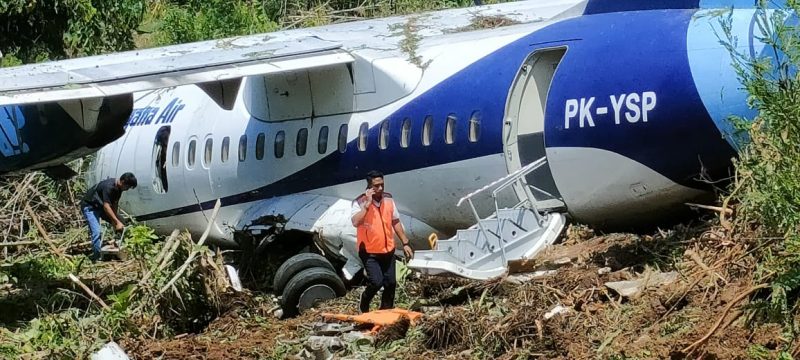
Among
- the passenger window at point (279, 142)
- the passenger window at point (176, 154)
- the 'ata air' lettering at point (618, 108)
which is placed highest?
the 'ata air' lettering at point (618, 108)

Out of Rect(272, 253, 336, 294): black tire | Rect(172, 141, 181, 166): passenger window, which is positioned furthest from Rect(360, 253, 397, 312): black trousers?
Rect(172, 141, 181, 166): passenger window

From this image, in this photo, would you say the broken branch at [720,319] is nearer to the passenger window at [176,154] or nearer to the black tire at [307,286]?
the black tire at [307,286]

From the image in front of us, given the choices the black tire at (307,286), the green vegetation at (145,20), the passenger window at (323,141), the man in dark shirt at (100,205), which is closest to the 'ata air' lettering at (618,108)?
the black tire at (307,286)

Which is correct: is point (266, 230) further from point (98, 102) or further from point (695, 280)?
point (695, 280)

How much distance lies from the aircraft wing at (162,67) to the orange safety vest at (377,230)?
231 cm

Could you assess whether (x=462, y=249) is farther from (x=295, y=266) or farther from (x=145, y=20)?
(x=145, y=20)

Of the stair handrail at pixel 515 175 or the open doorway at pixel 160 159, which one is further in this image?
the open doorway at pixel 160 159

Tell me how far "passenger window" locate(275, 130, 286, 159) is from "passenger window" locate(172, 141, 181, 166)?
201 cm

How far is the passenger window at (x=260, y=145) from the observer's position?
1616cm

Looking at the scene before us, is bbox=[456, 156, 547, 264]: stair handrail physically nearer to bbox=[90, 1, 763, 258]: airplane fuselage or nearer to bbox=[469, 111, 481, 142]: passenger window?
bbox=[90, 1, 763, 258]: airplane fuselage

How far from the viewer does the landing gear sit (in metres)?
14.0

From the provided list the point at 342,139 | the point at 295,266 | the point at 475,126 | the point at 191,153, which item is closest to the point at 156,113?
the point at 191,153

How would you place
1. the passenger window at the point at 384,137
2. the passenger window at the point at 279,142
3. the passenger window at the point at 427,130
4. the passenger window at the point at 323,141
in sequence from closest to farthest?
1. the passenger window at the point at 427,130
2. the passenger window at the point at 384,137
3. the passenger window at the point at 323,141
4. the passenger window at the point at 279,142

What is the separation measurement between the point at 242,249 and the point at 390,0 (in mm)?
11959
